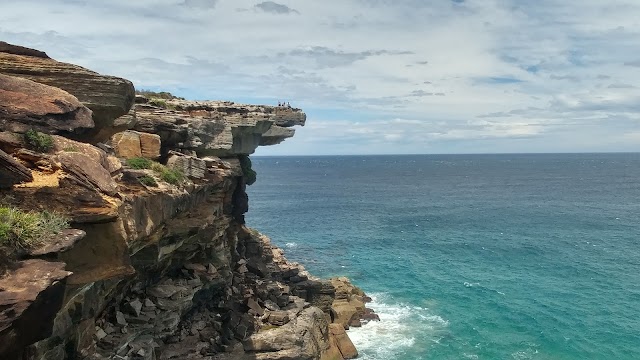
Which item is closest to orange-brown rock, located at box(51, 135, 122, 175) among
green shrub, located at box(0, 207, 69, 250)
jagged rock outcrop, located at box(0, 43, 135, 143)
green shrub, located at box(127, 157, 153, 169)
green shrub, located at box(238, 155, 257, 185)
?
jagged rock outcrop, located at box(0, 43, 135, 143)

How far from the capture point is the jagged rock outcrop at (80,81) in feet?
62.4

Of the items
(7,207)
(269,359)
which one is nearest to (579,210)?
(269,359)

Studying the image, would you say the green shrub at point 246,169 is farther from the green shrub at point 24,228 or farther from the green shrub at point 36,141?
the green shrub at point 24,228

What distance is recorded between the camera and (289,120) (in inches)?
1877

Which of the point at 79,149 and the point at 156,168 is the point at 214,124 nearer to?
the point at 156,168

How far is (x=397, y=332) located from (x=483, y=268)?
23.6 metres

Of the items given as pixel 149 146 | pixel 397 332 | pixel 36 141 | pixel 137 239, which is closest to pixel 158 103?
pixel 149 146

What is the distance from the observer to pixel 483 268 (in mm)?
63562

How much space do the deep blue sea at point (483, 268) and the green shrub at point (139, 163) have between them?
83.7 ft

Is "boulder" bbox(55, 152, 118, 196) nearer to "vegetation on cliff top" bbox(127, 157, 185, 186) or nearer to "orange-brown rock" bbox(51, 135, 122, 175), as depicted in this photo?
"orange-brown rock" bbox(51, 135, 122, 175)

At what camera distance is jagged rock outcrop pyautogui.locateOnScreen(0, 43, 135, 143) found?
62.4ft

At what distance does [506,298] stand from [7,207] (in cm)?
5032

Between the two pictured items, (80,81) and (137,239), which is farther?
(80,81)

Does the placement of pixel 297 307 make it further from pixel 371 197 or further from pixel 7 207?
pixel 371 197
